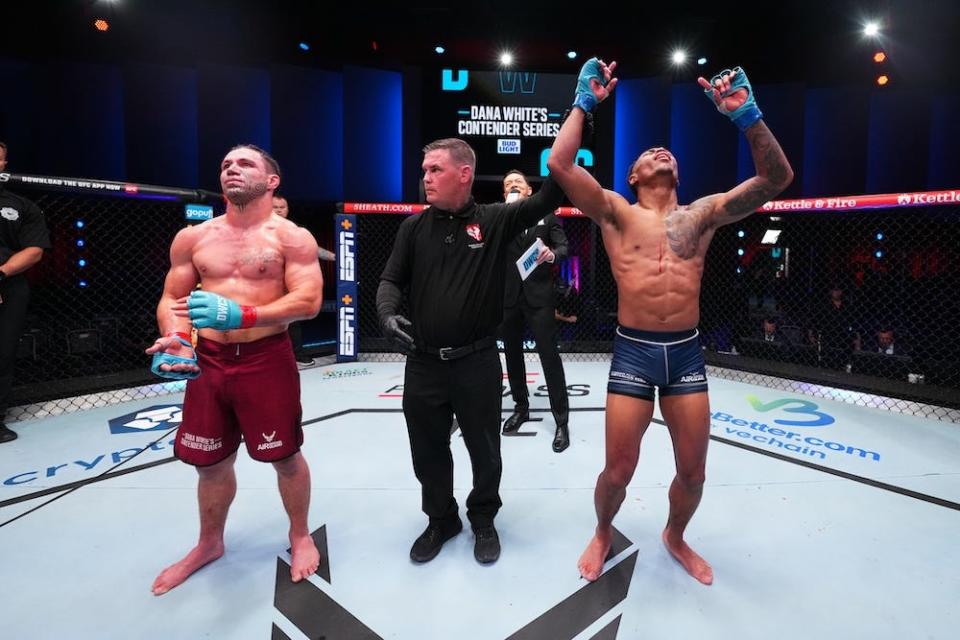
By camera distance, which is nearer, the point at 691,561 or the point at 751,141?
the point at 751,141

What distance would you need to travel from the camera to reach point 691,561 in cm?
186

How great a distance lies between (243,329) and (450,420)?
35.8 inches

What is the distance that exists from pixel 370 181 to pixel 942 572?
305 inches

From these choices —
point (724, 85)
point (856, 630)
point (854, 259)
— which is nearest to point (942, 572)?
point (856, 630)

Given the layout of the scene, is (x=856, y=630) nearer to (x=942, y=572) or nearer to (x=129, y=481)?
(x=942, y=572)

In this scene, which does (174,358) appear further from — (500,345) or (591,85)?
(500,345)

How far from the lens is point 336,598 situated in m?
1.70

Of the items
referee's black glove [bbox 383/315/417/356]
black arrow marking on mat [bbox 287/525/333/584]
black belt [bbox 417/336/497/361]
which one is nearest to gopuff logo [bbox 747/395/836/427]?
black belt [bbox 417/336/497/361]

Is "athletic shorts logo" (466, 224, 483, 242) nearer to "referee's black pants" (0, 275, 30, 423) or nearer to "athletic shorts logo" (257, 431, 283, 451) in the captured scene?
"athletic shorts logo" (257, 431, 283, 451)

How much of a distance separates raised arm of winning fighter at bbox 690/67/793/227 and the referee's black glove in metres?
1.34

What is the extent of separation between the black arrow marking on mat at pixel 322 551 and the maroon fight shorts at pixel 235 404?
509 mm

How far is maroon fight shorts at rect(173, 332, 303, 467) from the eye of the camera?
1.71m

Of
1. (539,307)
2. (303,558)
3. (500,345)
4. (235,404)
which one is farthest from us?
(500,345)

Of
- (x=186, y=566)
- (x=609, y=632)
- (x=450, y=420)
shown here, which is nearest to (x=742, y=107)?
(x=450, y=420)
